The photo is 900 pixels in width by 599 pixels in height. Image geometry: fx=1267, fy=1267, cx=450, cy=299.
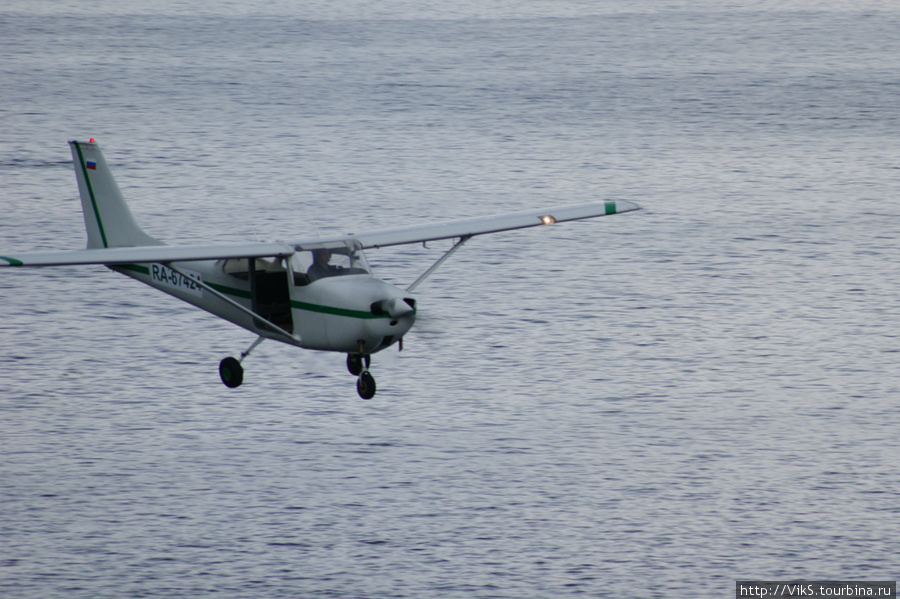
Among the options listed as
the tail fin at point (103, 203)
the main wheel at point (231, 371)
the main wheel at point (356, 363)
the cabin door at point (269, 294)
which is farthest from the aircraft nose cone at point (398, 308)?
the tail fin at point (103, 203)

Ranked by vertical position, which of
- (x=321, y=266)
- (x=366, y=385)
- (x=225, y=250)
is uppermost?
(x=225, y=250)

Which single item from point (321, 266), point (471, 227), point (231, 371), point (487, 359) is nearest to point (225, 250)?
point (321, 266)

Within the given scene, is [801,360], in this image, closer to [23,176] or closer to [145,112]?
[23,176]

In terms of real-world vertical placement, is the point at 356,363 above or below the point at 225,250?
below

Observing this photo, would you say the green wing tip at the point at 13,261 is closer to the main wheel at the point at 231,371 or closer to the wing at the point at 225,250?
the wing at the point at 225,250

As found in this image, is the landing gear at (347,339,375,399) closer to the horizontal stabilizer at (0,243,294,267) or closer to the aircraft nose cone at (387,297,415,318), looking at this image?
the aircraft nose cone at (387,297,415,318)

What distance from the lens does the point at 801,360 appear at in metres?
48.5

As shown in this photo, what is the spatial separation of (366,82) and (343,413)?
51.1 metres

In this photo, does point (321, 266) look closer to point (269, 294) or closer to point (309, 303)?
point (309, 303)

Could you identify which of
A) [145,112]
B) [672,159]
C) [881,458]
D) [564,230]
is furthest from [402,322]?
[145,112]

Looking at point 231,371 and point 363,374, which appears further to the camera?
point 231,371

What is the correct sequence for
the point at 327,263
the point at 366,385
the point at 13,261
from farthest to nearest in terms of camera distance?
the point at 327,263, the point at 366,385, the point at 13,261

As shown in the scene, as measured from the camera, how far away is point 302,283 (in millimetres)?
27266

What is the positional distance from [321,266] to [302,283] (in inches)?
21.6
